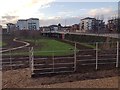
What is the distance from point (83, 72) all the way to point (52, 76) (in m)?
1.10

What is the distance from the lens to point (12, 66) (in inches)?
399

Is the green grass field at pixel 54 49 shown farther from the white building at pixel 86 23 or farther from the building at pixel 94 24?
the white building at pixel 86 23

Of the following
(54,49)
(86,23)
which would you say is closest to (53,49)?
(54,49)

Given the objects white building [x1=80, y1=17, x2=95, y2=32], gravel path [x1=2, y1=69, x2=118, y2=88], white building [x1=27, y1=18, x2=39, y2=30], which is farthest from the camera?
white building [x1=80, y1=17, x2=95, y2=32]

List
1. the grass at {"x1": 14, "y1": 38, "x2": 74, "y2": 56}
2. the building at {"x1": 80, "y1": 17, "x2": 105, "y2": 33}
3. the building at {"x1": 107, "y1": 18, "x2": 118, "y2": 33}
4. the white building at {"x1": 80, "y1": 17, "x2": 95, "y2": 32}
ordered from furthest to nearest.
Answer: the white building at {"x1": 80, "y1": 17, "x2": 95, "y2": 32}
the building at {"x1": 80, "y1": 17, "x2": 105, "y2": 33}
the building at {"x1": 107, "y1": 18, "x2": 118, "y2": 33}
the grass at {"x1": 14, "y1": 38, "x2": 74, "y2": 56}

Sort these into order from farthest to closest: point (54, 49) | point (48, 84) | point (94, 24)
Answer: point (94, 24) → point (54, 49) → point (48, 84)

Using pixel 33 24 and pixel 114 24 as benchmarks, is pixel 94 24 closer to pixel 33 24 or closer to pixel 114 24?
pixel 33 24

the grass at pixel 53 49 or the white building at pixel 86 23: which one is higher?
the white building at pixel 86 23

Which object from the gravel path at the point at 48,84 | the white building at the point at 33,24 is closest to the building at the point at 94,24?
the white building at the point at 33,24

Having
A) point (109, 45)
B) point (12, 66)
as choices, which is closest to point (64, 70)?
A: point (12, 66)

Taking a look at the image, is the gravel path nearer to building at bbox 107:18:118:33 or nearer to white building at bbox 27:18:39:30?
building at bbox 107:18:118:33

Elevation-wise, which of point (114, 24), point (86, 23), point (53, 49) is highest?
point (86, 23)

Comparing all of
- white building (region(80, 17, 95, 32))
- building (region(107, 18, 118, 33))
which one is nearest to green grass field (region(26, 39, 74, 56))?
building (region(107, 18, 118, 33))

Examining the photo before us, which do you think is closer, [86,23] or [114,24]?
[114,24]
